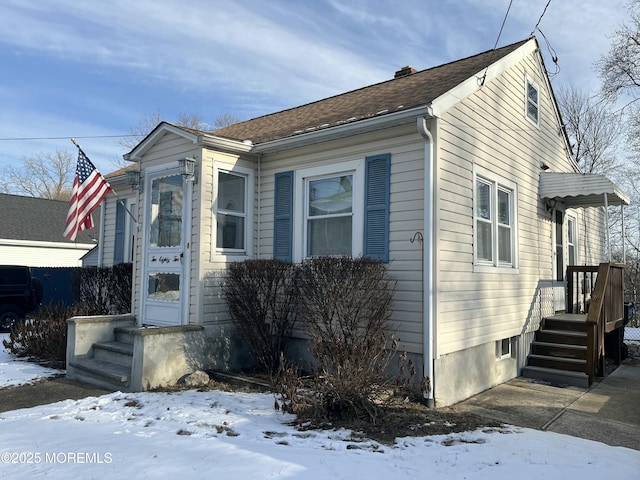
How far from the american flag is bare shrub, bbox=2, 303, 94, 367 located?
1606 mm

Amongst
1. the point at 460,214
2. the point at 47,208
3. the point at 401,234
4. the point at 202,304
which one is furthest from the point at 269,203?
the point at 47,208

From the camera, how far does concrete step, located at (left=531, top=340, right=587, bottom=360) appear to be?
7.74 meters

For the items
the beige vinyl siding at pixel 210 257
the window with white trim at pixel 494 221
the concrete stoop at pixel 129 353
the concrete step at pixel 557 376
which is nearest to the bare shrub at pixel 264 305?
the beige vinyl siding at pixel 210 257

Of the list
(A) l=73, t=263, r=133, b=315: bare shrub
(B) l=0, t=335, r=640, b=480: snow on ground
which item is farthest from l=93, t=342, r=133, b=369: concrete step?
(A) l=73, t=263, r=133, b=315: bare shrub

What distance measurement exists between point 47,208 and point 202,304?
21550mm

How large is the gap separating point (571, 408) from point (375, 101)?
17.2 feet

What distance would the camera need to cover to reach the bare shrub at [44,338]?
26.1 ft

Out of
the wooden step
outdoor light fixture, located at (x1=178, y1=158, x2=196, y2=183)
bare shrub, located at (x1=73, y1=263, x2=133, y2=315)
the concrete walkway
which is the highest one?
outdoor light fixture, located at (x1=178, y1=158, x2=196, y2=183)

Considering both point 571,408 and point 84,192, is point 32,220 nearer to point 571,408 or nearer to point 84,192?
point 84,192

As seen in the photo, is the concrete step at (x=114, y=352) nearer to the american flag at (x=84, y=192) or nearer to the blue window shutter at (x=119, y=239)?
the american flag at (x=84, y=192)

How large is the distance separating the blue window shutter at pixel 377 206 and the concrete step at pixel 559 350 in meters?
4.11

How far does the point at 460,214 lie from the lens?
636 centimetres

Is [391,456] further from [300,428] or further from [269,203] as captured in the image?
[269,203]

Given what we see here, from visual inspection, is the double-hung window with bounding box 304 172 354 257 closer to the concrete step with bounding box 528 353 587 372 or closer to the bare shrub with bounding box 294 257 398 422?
the bare shrub with bounding box 294 257 398 422
